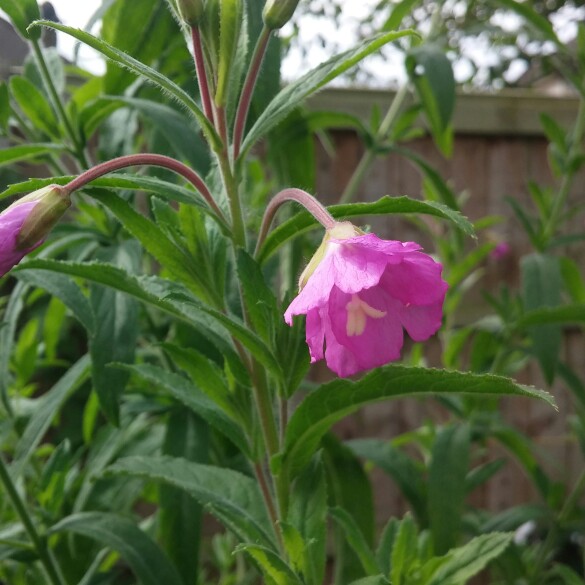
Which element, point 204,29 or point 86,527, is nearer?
point 204,29

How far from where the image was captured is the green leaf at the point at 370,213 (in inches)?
17.0

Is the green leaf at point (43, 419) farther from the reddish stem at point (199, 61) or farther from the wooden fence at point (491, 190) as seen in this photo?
the wooden fence at point (491, 190)

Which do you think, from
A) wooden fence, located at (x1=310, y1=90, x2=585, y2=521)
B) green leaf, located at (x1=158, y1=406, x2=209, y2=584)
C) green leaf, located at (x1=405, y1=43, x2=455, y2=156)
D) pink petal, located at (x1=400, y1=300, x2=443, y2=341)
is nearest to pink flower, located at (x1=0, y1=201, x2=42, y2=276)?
pink petal, located at (x1=400, y1=300, x2=443, y2=341)

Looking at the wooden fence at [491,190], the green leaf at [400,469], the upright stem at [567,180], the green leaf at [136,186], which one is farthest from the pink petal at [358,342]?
the wooden fence at [491,190]

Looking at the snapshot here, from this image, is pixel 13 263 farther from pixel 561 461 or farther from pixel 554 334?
pixel 561 461

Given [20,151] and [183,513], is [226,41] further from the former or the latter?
[183,513]

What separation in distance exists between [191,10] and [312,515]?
343mm

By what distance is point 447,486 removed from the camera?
86 cm

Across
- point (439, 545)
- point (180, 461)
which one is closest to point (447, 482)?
point (439, 545)

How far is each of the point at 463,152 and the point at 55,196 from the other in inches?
65.8

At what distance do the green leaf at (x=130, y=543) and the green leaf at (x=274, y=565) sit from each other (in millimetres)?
193

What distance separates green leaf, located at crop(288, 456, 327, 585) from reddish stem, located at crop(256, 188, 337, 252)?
17 cm

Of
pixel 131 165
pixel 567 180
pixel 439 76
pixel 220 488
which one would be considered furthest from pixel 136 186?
pixel 567 180

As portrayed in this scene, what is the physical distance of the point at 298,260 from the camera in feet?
2.86
